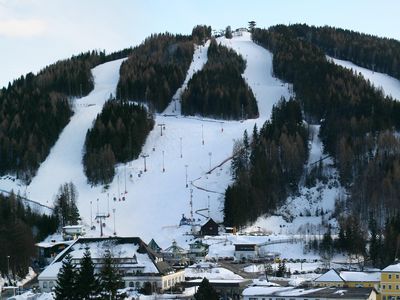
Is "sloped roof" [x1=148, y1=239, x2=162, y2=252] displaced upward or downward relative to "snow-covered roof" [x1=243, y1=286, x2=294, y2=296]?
upward

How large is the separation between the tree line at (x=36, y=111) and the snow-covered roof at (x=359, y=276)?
45332 millimetres

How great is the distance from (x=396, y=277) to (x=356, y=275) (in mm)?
2388

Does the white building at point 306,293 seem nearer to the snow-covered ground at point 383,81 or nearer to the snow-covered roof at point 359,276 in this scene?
the snow-covered roof at point 359,276

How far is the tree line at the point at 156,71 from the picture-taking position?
105 meters

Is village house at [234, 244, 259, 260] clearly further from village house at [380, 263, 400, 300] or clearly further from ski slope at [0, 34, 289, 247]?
village house at [380, 263, 400, 300]

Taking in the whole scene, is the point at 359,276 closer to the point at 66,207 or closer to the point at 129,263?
the point at 129,263

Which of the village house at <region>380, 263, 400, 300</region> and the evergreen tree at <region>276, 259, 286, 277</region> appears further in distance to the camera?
the evergreen tree at <region>276, 259, 286, 277</region>

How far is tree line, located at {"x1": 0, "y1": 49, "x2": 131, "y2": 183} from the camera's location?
290ft

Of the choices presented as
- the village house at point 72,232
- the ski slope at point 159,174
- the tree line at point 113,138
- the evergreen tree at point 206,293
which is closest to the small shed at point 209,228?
Answer: the ski slope at point 159,174

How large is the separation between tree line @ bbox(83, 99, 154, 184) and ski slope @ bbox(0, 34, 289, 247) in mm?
1041

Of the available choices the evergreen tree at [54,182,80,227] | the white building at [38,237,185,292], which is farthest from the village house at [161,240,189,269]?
the evergreen tree at [54,182,80,227]

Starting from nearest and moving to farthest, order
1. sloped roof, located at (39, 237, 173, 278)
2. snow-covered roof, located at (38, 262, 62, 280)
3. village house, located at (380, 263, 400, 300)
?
village house, located at (380, 263, 400, 300)
snow-covered roof, located at (38, 262, 62, 280)
sloped roof, located at (39, 237, 173, 278)

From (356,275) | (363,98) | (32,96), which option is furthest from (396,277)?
(32,96)

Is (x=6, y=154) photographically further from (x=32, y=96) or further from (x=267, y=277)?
(x=267, y=277)
